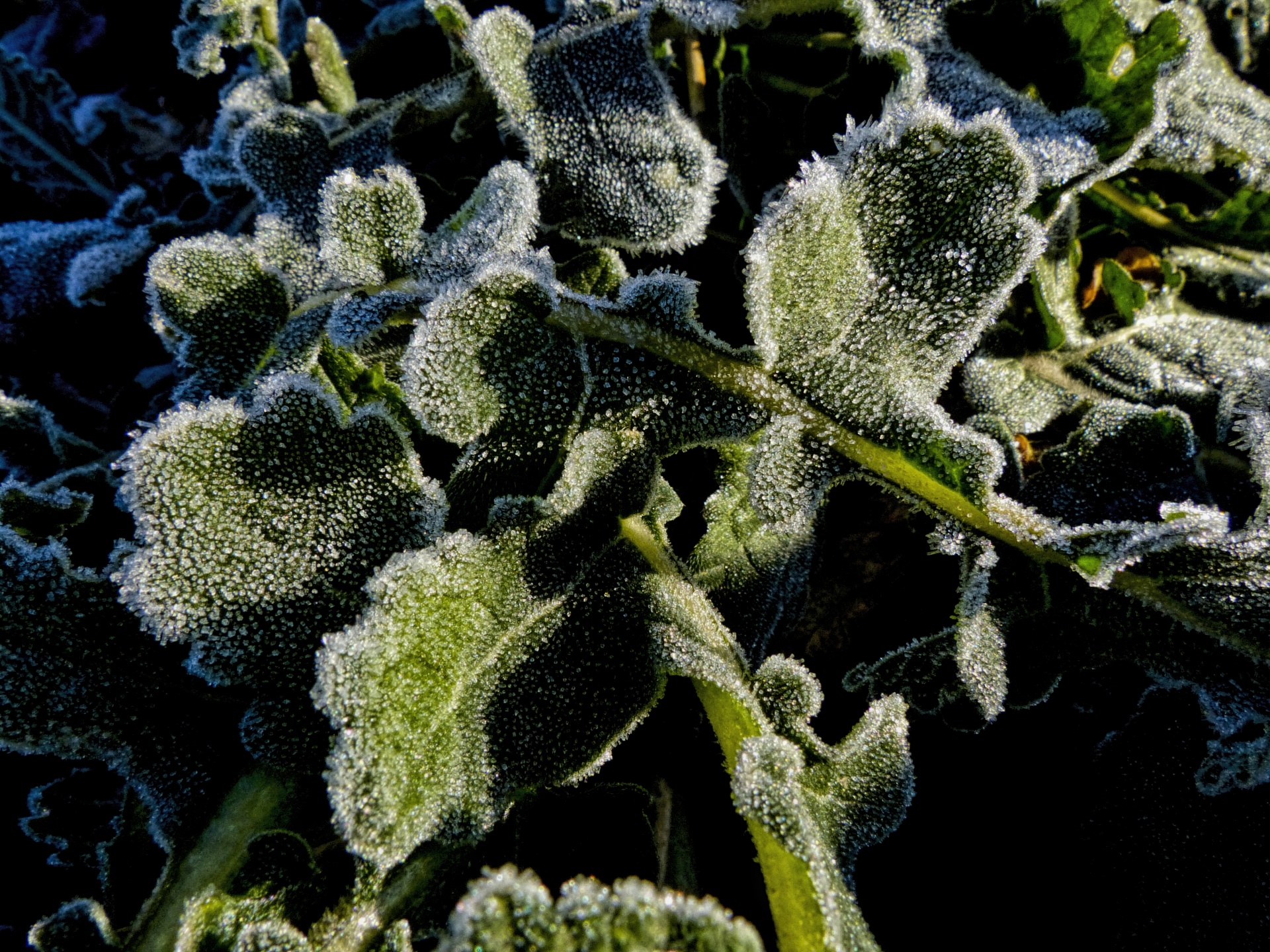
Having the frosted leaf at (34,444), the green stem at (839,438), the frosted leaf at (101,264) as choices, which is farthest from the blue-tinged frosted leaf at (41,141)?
the green stem at (839,438)

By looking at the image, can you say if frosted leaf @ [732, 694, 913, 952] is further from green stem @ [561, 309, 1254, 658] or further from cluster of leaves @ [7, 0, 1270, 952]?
green stem @ [561, 309, 1254, 658]

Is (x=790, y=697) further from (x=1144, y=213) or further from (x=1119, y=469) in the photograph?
(x=1144, y=213)

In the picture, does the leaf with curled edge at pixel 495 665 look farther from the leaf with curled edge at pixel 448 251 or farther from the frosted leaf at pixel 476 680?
the leaf with curled edge at pixel 448 251

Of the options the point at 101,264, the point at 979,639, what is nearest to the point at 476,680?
the point at 979,639

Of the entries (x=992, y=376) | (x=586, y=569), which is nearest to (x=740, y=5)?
(x=992, y=376)

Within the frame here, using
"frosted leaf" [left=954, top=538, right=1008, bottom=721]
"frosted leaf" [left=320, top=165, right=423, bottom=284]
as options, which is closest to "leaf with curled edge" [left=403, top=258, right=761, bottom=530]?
"frosted leaf" [left=320, top=165, right=423, bottom=284]

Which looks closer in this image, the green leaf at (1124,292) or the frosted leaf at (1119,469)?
the frosted leaf at (1119,469)

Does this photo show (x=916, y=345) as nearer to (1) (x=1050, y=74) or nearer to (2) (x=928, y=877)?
(1) (x=1050, y=74)
